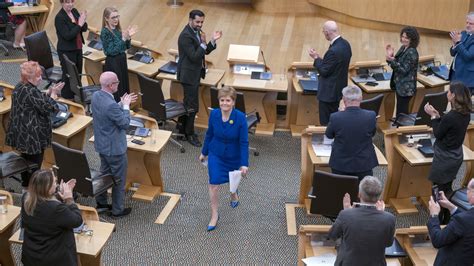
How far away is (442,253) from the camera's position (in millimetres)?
4590

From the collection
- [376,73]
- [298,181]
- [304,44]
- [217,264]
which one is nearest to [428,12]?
[304,44]

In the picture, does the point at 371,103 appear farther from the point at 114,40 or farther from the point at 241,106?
the point at 114,40

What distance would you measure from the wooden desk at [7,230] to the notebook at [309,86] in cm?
389

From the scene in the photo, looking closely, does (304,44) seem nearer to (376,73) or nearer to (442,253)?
(376,73)

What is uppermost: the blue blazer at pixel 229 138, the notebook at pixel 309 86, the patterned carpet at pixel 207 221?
the blue blazer at pixel 229 138

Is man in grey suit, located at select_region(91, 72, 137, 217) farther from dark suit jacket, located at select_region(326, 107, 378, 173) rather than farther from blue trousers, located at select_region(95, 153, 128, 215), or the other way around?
dark suit jacket, located at select_region(326, 107, 378, 173)

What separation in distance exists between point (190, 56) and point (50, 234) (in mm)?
3396

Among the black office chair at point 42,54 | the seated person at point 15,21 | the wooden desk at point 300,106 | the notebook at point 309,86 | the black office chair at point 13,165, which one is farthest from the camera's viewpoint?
the seated person at point 15,21

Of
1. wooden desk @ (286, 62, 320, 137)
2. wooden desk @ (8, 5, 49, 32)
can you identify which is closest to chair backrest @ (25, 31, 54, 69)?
wooden desk @ (8, 5, 49, 32)

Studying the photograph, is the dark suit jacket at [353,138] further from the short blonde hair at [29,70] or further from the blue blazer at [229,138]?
the short blonde hair at [29,70]

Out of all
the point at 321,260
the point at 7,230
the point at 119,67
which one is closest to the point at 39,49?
the point at 119,67

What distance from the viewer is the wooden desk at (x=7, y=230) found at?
16.9 ft

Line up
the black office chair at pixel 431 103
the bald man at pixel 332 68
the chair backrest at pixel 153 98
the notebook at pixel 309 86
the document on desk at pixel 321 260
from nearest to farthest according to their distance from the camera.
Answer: the document on desk at pixel 321 260
the bald man at pixel 332 68
the black office chair at pixel 431 103
the chair backrest at pixel 153 98
the notebook at pixel 309 86

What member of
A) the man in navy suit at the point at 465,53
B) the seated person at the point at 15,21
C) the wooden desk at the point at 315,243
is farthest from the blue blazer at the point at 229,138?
the seated person at the point at 15,21
